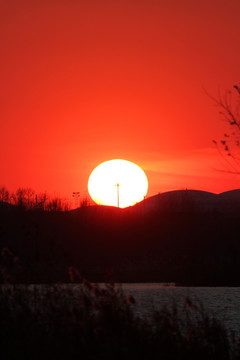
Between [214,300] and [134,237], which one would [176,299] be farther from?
[134,237]

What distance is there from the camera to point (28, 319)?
9.06 meters

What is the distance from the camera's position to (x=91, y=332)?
8.51m

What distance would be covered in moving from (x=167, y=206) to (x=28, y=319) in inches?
3235

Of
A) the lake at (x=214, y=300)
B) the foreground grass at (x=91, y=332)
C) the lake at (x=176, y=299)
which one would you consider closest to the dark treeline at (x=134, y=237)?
the lake at (x=214, y=300)

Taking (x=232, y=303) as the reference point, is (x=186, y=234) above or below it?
above

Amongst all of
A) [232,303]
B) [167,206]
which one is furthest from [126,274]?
[167,206]

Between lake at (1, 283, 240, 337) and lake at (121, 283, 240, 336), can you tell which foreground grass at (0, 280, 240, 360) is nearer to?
lake at (1, 283, 240, 337)

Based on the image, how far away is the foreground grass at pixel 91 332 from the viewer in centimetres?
829

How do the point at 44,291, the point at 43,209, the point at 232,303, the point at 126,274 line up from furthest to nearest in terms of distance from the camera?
the point at 43,209 → the point at 126,274 → the point at 232,303 → the point at 44,291

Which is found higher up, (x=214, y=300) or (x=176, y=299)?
(x=214, y=300)

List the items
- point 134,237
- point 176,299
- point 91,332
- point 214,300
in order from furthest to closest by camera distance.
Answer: point 134,237
point 214,300
point 176,299
point 91,332

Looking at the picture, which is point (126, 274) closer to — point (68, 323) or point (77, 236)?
point (77, 236)

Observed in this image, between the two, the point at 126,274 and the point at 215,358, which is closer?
the point at 215,358

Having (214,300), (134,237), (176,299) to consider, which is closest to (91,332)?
(176,299)
